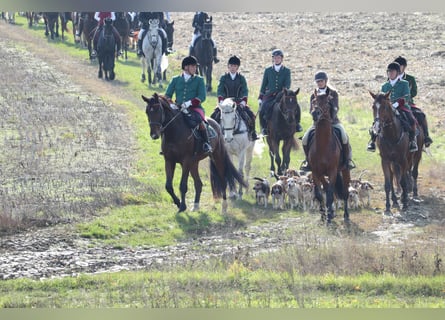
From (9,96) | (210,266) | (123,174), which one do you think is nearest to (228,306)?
(210,266)

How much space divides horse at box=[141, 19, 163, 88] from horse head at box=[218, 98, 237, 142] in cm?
1491

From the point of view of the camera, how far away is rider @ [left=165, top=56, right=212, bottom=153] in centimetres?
1744

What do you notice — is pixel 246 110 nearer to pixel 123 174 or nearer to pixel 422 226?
pixel 123 174

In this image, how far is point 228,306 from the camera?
33.5 feet

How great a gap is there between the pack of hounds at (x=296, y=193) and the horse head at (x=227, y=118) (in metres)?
1.10

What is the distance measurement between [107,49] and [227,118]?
16.1 metres

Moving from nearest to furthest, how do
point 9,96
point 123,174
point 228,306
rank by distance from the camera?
point 228,306 < point 123,174 < point 9,96

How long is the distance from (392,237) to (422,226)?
4.72ft

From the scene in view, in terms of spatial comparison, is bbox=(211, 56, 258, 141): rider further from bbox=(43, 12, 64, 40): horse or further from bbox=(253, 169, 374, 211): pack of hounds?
bbox=(43, 12, 64, 40): horse

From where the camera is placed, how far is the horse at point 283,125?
2022 cm

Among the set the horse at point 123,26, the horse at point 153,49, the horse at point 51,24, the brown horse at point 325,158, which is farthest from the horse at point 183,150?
the horse at point 51,24

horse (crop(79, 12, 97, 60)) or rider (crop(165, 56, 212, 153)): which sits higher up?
horse (crop(79, 12, 97, 60))

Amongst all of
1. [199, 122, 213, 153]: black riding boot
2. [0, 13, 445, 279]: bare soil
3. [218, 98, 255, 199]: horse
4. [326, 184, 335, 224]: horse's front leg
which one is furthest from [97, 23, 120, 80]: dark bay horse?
[326, 184, 335, 224]: horse's front leg

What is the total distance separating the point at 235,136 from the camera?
1959 cm
